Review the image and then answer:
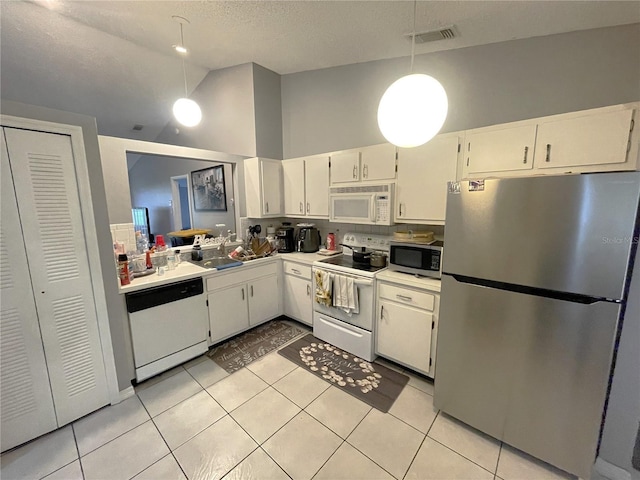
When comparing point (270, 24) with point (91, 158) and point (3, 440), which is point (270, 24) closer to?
point (91, 158)

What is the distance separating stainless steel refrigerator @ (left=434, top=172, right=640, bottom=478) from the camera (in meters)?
1.20

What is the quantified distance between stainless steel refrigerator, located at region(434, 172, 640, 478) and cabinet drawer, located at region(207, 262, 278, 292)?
75.4 inches

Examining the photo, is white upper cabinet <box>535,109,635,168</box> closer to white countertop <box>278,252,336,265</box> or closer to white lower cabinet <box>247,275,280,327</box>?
white countertop <box>278,252,336,265</box>

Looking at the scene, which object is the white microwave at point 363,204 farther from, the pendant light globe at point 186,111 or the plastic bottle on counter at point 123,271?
the plastic bottle on counter at point 123,271

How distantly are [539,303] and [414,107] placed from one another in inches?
48.4

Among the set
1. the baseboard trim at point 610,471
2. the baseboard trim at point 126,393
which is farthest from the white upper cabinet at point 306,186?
the baseboard trim at point 610,471

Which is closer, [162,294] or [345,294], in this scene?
[162,294]

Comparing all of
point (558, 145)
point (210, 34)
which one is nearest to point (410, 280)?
point (558, 145)

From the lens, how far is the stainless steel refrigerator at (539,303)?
1.20 m

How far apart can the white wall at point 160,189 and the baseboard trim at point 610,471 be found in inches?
162

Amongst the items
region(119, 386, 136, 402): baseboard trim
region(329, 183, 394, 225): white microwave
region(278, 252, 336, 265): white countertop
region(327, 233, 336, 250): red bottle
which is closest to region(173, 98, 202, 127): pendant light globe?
region(329, 183, 394, 225): white microwave

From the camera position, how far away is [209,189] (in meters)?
4.01

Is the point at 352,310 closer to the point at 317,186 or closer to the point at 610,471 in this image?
the point at 317,186

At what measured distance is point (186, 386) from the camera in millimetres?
2133
